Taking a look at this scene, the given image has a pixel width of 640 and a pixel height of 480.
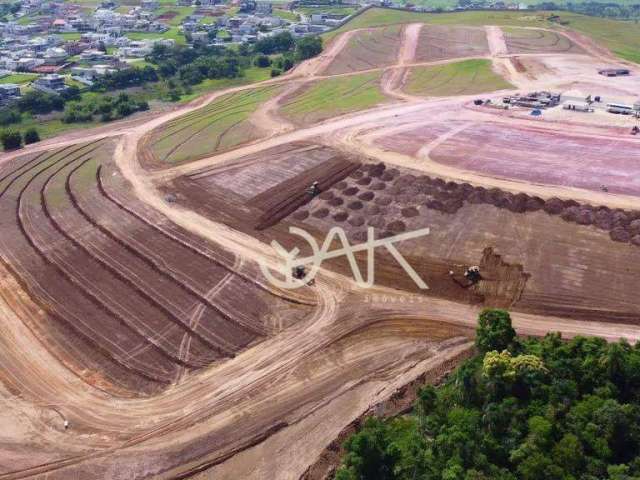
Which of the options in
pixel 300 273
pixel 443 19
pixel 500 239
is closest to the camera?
pixel 300 273

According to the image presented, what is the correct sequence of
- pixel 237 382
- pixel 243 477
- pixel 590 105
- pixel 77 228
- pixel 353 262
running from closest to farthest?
pixel 243 477 < pixel 237 382 < pixel 353 262 < pixel 77 228 < pixel 590 105

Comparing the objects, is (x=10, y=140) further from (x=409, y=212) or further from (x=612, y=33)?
(x=612, y=33)

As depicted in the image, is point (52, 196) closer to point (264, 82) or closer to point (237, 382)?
point (237, 382)

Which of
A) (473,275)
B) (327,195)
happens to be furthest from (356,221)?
(473,275)

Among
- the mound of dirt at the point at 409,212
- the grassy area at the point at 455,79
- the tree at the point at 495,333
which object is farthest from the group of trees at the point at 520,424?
the grassy area at the point at 455,79

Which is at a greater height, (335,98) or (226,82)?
(226,82)

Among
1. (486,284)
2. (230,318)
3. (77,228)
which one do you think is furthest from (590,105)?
(77,228)

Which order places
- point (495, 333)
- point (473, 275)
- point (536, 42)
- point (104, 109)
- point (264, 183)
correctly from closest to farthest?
point (495, 333), point (473, 275), point (264, 183), point (104, 109), point (536, 42)
